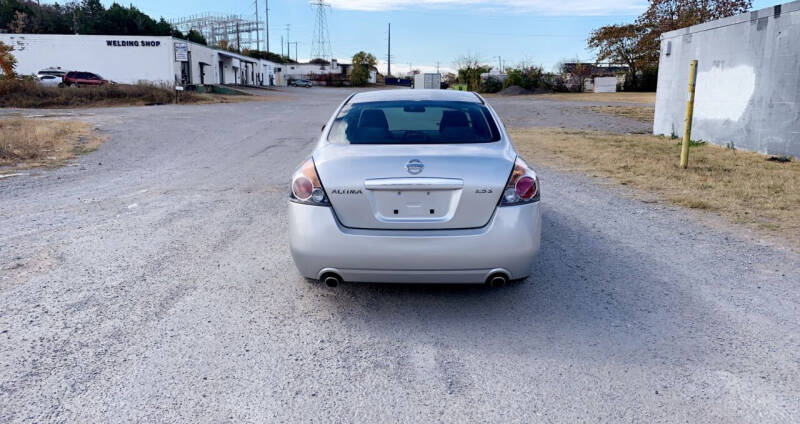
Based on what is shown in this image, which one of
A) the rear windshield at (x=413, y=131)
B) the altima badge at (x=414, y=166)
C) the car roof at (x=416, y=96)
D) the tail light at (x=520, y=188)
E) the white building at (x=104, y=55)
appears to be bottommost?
the tail light at (x=520, y=188)

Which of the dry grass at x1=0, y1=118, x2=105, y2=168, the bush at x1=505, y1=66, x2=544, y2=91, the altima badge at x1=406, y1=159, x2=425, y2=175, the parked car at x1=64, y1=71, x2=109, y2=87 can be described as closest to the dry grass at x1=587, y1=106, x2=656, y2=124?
the dry grass at x1=0, y1=118, x2=105, y2=168

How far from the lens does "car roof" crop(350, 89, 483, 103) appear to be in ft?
18.1

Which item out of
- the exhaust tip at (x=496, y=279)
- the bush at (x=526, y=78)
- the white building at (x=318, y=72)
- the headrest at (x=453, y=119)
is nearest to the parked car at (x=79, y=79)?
the bush at (x=526, y=78)

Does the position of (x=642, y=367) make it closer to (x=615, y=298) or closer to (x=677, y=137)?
(x=615, y=298)

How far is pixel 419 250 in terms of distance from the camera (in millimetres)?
3992

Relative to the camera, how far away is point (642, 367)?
353 centimetres

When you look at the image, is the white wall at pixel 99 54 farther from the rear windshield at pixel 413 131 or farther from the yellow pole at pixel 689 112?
the rear windshield at pixel 413 131

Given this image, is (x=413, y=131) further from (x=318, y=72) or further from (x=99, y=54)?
(x=318, y=72)

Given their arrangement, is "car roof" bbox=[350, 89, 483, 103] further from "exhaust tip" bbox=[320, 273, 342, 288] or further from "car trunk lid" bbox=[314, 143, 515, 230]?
"exhaust tip" bbox=[320, 273, 342, 288]

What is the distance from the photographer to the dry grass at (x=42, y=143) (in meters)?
12.1

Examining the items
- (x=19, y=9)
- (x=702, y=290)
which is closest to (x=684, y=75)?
(x=702, y=290)

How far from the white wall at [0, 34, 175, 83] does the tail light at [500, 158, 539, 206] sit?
175ft

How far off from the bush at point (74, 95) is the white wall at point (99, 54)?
18902 millimetres

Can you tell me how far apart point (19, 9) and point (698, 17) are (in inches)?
2794
